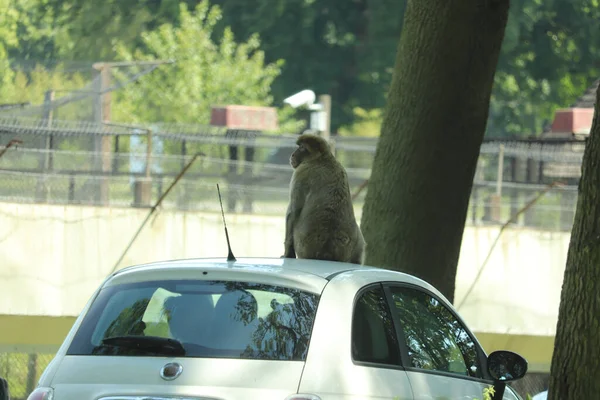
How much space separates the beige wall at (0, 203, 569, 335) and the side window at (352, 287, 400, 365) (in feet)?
34.5

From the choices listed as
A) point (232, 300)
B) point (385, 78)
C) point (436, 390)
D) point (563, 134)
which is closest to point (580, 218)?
point (436, 390)

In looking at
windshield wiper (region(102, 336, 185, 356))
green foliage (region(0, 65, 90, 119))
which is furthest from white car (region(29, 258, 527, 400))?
green foliage (region(0, 65, 90, 119))

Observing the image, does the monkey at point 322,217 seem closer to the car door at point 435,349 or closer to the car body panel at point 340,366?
the car door at point 435,349

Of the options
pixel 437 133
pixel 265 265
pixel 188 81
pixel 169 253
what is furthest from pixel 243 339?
pixel 188 81

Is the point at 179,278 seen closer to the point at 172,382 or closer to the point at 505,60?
the point at 172,382

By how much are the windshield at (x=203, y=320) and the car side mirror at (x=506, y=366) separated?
155 cm

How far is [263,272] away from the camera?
5.56 meters

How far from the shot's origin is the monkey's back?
919 cm

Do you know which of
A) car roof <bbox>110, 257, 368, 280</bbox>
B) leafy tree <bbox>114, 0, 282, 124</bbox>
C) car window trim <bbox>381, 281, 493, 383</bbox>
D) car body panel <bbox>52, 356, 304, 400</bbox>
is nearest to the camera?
car body panel <bbox>52, 356, 304, 400</bbox>

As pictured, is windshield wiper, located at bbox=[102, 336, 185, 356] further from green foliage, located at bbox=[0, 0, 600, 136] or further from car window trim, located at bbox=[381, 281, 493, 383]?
green foliage, located at bbox=[0, 0, 600, 136]

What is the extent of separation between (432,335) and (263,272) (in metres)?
1.25

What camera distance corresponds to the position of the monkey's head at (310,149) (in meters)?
9.66

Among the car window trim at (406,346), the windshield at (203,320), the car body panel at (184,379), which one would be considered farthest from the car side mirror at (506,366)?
the car body panel at (184,379)

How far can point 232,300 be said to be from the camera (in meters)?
5.44
